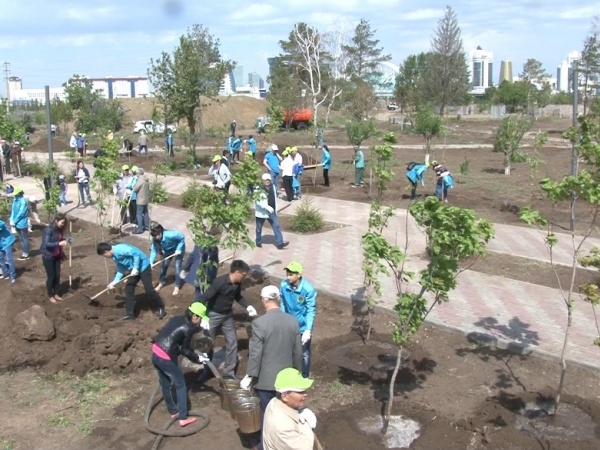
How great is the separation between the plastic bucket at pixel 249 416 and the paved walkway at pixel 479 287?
365cm

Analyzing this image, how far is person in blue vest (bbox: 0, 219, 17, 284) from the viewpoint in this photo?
11.6 meters

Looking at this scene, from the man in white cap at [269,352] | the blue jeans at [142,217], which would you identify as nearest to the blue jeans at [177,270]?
the blue jeans at [142,217]

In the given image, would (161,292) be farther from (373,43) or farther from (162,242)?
(373,43)

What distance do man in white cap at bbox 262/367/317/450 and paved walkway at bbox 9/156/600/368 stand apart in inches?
187

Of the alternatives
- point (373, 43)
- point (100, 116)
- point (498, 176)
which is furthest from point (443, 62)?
point (498, 176)

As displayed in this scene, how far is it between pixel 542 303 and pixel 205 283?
16.4ft

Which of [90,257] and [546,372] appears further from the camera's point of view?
[90,257]

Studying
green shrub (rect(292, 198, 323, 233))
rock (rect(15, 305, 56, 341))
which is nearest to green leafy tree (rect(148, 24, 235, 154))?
green shrub (rect(292, 198, 323, 233))

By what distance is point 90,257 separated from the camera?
13.5 metres

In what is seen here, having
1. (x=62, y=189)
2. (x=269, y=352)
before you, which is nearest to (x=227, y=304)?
(x=269, y=352)

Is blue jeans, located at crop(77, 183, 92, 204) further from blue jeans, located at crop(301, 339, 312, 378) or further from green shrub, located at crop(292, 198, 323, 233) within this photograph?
blue jeans, located at crop(301, 339, 312, 378)

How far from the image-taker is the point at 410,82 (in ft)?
190

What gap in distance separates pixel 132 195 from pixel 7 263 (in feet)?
13.6

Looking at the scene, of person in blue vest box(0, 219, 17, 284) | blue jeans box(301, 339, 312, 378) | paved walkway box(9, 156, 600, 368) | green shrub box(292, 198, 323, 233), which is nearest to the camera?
blue jeans box(301, 339, 312, 378)
